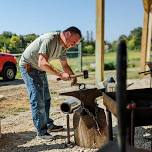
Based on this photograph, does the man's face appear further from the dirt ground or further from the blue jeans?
the dirt ground

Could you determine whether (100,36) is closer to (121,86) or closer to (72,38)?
(72,38)

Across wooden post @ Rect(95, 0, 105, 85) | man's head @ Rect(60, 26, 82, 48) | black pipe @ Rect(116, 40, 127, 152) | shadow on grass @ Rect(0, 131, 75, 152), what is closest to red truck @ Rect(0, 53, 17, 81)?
wooden post @ Rect(95, 0, 105, 85)

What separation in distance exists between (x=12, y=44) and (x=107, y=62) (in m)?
6.04

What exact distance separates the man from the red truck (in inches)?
361

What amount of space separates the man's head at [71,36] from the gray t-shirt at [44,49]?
4.9 inches

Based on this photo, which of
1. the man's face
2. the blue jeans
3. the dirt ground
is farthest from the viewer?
the blue jeans

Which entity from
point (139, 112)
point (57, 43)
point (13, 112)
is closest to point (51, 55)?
point (57, 43)

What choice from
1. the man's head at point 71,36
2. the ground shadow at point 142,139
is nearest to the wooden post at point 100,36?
the ground shadow at point 142,139

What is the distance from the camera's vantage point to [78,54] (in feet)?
58.5

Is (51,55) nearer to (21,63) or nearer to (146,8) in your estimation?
(21,63)

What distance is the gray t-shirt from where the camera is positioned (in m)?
5.16

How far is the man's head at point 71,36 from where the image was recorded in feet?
16.6

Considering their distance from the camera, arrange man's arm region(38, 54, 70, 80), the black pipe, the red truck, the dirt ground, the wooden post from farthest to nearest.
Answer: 1. the red truck
2. the wooden post
3. the dirt ground
4. man's arm region(38, 54, 70, 80)
5. the black pipe

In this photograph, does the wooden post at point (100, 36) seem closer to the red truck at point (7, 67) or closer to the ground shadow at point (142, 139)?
the ground shadow at point (142, 139)
